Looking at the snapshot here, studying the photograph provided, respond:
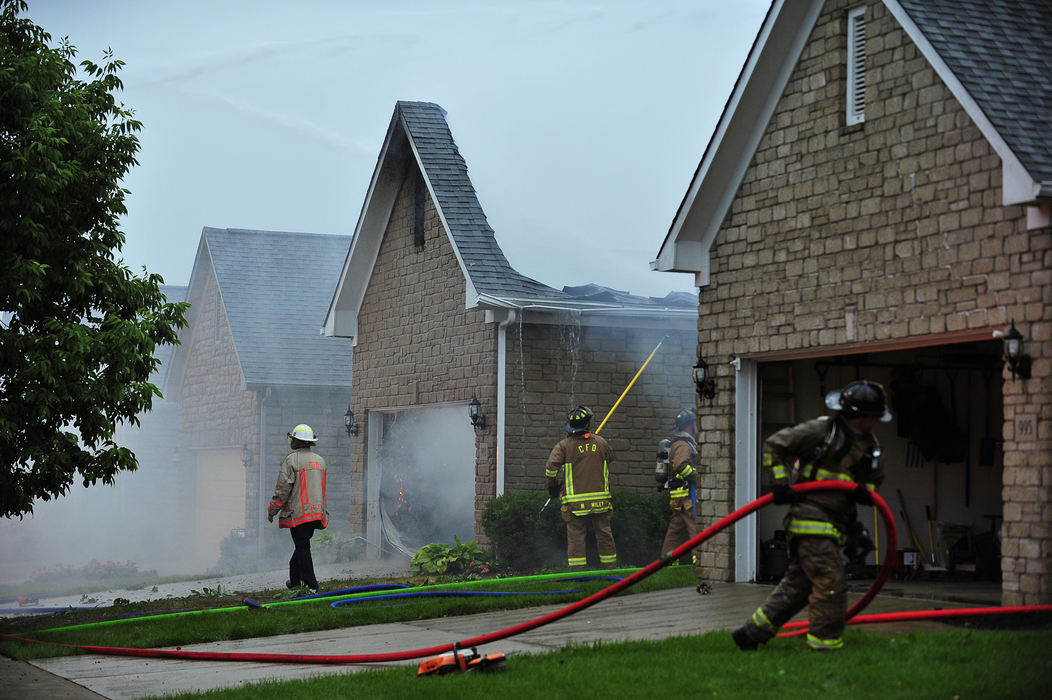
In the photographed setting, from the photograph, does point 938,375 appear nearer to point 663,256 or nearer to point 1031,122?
point 663,256

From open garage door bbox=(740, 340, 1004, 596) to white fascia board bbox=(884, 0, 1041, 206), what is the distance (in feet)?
13.0

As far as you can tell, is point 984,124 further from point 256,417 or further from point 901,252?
point 256,417

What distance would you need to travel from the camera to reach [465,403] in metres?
18.6

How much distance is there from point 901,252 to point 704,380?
286 cm

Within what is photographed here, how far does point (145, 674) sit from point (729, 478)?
632 cm

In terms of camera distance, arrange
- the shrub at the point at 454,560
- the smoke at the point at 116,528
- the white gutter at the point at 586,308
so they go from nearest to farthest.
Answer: the shrub at the point at 454,560 → the white gutter at the point at 586,308 → the smoke at the point at 116,528

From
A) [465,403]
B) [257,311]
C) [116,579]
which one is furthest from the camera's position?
[257,311]

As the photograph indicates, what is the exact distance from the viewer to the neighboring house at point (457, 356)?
58.0 ft

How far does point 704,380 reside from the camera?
13.2 meters

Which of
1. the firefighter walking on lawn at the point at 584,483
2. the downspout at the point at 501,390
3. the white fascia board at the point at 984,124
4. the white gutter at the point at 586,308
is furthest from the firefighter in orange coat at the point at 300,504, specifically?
the white fascia board at the point at 984,124

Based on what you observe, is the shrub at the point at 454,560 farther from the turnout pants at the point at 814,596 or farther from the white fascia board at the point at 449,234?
the turnout pants at the point at 814,596

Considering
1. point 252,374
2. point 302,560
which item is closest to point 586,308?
point 302,560

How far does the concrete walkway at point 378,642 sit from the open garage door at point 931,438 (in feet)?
8.50

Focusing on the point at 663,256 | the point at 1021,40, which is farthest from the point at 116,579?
the point at 1021,40
